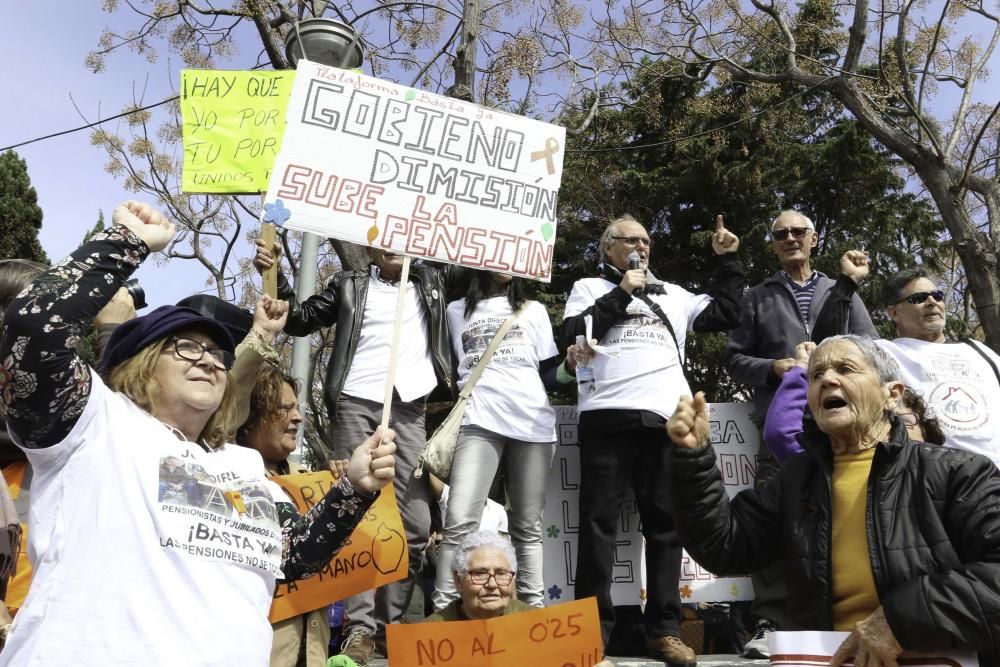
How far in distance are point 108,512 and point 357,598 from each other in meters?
2.30

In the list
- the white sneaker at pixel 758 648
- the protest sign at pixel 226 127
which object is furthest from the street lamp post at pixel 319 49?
the white sneaker at pixel 758 648

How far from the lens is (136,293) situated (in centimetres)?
363

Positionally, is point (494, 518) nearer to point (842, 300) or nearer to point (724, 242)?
point (724, 242)

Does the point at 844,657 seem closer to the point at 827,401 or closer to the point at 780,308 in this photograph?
the point at 827,401

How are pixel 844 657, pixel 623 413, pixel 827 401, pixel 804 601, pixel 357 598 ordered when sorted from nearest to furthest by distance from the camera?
pixel 844 657 → pixel 804 601 → pixel 827 401 → pixel 357 598 → pixel 623 413

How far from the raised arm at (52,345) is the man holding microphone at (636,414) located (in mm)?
2865

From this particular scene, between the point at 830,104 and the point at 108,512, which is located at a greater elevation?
the point at 830,104

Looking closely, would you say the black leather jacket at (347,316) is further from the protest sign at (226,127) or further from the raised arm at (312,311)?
the protest sign at (226,127)

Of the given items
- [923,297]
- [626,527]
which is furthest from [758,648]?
[923,297]

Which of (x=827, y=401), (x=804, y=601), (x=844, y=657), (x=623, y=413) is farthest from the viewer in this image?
(x=623, y=413)

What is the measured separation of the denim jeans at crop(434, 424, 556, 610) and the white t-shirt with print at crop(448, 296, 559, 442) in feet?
0.23

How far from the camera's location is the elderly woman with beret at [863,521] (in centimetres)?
219

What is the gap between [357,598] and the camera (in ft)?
13.1

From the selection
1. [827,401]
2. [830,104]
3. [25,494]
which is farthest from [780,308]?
[830,104]
